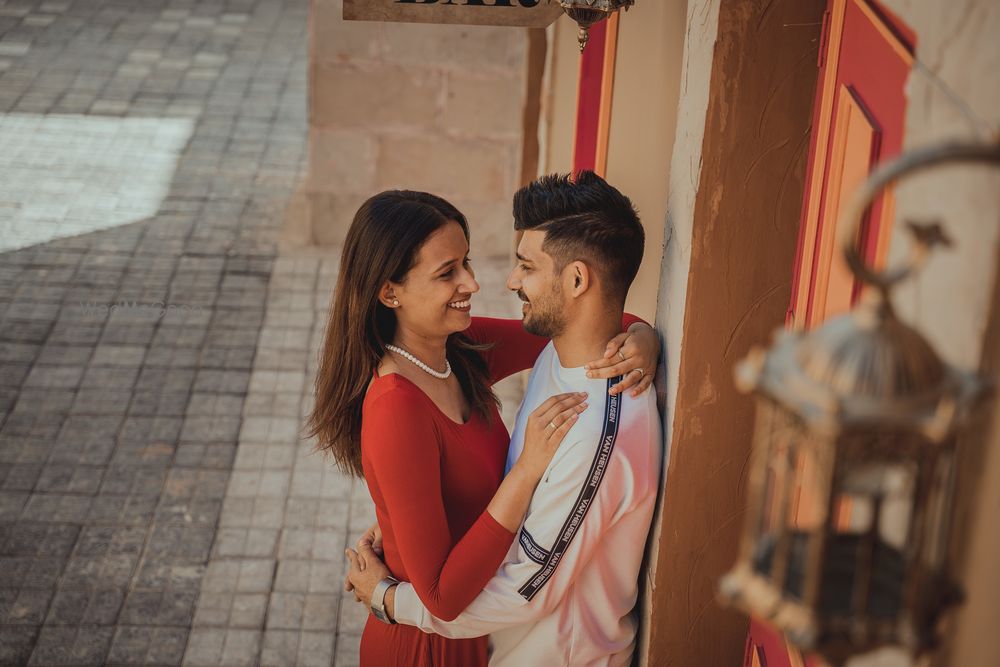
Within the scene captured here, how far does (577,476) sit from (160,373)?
4.46 metres

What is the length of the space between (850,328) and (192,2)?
44.0 feet

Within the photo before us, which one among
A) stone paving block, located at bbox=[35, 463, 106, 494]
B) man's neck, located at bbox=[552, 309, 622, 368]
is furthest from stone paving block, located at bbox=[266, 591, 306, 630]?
man's neck, located at bbox=[552, 309, 622, 368]

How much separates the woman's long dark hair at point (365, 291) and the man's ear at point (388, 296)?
0.01m

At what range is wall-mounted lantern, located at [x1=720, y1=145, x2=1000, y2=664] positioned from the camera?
1.05 m

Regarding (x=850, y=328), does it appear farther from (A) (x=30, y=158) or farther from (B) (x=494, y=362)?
(A) (x=30, y=158)

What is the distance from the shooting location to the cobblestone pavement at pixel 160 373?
15.7 feet

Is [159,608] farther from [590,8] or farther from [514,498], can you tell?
[590,8]

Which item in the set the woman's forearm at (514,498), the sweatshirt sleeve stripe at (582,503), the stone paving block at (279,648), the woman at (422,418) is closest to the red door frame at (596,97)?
the woman at (422,418)

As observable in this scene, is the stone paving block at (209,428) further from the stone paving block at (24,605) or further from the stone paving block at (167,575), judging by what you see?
the stone paving block at (24,605)

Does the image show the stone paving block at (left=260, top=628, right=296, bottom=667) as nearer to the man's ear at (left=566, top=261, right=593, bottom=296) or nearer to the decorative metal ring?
the man's ear at (left=566, top=261, right=593, bottom=296)

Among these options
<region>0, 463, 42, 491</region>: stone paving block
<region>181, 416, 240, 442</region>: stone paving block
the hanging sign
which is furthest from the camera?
<region>181, 416, 240, 442</region>: stone paving block

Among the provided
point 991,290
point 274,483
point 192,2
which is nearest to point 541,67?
point 274,483

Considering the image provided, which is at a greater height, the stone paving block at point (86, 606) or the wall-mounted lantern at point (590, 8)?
the wall-mounted lantern at point (590, 8)

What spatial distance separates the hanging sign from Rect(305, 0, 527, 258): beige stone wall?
3.65 meters
